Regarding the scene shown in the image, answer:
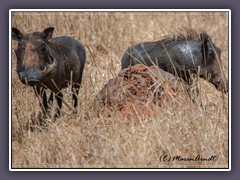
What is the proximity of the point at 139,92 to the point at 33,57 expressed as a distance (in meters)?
1.17

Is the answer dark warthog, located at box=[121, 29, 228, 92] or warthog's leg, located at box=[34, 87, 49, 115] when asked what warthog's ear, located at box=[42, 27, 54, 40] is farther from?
dark warthog, located at box=[121, 29, 228, 92]

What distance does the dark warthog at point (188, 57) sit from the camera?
9.20 metres

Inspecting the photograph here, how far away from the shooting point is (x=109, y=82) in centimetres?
832

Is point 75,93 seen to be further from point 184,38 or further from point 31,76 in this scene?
point 184,38

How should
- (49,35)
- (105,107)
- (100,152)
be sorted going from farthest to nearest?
(49,35) < (105,107) < (100,152)

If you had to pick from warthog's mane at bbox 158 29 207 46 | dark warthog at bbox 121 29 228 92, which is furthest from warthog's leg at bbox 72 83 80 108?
warthog's mane at bbox 158 29 207 46

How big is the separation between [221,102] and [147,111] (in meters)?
0.80

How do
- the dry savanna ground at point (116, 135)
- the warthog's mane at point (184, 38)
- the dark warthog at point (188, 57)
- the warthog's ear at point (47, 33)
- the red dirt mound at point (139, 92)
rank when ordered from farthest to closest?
the warthog's mane at point (184, 38)
the dark warthog at point (188, 57)
the warthog's ear at point (47, 33)
the red dirt mound at point (139, 92)
the dry savanna ground at point (116, 135)

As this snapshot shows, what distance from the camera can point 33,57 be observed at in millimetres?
8125

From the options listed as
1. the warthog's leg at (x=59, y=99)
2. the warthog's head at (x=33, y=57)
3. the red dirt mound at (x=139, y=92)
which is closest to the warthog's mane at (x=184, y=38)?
the red dirt mound at (x=139, y=92)

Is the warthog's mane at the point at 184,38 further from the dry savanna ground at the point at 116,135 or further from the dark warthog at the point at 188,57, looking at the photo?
the dry savanna ground at the point at 116,135

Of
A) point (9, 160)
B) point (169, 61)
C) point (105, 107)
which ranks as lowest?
point (9, 160)
